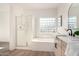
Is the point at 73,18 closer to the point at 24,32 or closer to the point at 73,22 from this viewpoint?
the point at 73,22

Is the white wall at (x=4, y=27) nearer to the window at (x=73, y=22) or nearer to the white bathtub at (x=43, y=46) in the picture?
the white bathtub at (x=43, y=46)

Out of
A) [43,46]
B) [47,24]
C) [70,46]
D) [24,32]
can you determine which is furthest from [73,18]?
[24,32]

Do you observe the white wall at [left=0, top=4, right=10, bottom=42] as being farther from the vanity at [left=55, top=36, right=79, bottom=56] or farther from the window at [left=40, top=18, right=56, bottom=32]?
the vanity at [left=55, top=36, right=79, bottom=56]

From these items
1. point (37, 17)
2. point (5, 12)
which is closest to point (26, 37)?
point (37, 17)

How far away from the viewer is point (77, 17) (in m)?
3.38

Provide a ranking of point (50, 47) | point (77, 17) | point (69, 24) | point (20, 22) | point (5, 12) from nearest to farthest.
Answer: point (77, 17), point (69, 24), point (50, 47), point (20, 22), point (5, 12)

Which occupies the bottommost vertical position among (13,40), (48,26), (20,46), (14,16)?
(20,46)

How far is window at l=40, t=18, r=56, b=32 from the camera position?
687 cm

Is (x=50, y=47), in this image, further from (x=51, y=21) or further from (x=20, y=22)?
(x=20, y=22)

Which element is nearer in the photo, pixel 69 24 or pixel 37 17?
pixel 69 24

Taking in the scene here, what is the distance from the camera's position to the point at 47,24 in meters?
6.92

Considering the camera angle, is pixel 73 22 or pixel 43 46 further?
pixel 43 46

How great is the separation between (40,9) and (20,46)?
7.57ft

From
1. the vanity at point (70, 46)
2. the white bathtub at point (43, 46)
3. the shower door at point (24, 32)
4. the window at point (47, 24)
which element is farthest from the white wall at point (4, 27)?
the vanity at point (70, 46)
